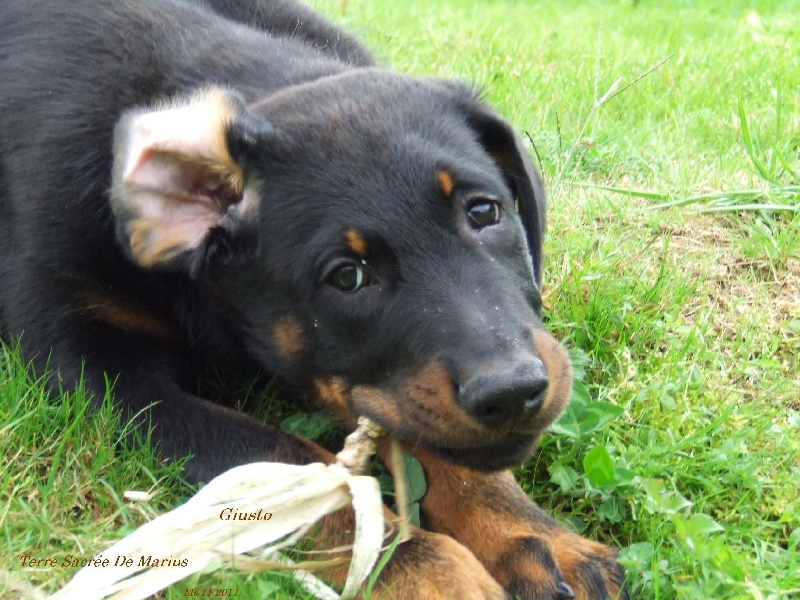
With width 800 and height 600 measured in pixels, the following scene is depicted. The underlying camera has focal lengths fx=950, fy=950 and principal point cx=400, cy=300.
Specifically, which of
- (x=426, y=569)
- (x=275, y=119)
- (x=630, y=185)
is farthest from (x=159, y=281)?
(x=630, y=185)

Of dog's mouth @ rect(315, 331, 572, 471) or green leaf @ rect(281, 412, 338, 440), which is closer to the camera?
dog's mouth @ rect(315, 331, 572, 471)

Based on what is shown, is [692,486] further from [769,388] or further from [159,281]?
[159,281]

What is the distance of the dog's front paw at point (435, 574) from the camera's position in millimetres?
2246

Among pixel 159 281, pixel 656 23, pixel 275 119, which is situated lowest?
pixel 656 23

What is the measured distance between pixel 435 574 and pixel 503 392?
1.60 ft

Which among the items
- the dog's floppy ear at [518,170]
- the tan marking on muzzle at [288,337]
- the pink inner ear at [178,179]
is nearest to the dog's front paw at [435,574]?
the tan marking on muzzle at [288,337]

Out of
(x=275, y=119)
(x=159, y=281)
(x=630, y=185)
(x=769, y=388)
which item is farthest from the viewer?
(x=630, y=185)

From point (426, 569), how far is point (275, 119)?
4.35 feet

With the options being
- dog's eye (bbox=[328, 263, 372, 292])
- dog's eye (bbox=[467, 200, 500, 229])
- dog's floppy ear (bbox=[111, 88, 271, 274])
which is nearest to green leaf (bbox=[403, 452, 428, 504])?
dog's eye (bbox=[328, 263, 372, 292])

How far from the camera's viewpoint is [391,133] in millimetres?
2633

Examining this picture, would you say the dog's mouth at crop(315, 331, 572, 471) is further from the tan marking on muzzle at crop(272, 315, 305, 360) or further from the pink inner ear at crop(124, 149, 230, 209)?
the pink inner ear at crop(124, 149, 230, 209)

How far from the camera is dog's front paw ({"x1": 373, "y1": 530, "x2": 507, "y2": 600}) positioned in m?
2.25

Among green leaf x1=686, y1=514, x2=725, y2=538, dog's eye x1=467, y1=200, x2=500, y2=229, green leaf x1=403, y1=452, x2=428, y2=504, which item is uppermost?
dog's eye x1=467, y1=200, x2=500, y2=229

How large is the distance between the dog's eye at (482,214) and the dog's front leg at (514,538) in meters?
0.67
